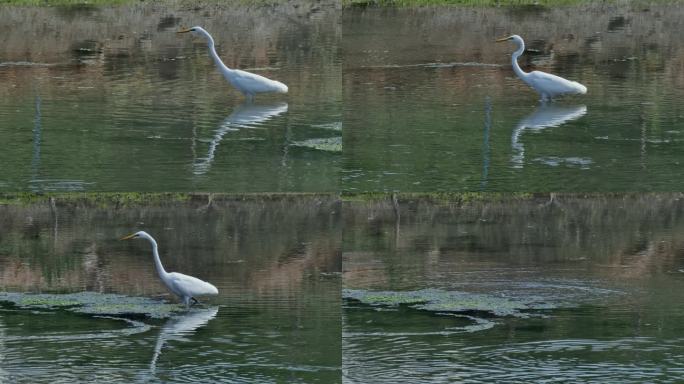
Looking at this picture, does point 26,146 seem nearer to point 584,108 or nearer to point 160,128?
point 160,128

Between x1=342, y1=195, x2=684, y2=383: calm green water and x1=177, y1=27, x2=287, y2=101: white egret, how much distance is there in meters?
0.51

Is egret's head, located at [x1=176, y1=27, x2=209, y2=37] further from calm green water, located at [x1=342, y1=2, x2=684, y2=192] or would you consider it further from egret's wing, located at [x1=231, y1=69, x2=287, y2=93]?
calm green water, located at [x1=342, y1=2, x2=684, y2=192]

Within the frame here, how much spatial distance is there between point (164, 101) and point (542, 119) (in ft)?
4.38

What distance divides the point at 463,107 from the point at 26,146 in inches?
60.3

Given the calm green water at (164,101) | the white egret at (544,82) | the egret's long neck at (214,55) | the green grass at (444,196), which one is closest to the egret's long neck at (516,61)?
the white egret at (544,82)

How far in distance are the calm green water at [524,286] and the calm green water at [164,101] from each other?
36 centimetres

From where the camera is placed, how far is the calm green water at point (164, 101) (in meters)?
4.64

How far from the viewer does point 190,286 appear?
16.4 feet

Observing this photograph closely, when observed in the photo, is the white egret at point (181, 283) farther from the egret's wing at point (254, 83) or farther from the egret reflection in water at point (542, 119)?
the egret reflection in water at point (542, 119)

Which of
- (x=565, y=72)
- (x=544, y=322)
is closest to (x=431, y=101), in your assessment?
(x=565, y=72)

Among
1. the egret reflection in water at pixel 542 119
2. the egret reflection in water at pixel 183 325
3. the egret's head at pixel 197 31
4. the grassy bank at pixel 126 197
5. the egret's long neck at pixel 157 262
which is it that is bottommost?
the egret reflection in water at pixel 183 325

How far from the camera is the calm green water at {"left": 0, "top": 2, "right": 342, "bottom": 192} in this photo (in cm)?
464

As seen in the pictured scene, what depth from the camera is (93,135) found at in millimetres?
4773

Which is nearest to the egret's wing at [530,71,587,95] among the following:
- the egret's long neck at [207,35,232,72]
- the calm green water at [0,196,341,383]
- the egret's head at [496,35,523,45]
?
the egret's head at [496,35,523,45]
